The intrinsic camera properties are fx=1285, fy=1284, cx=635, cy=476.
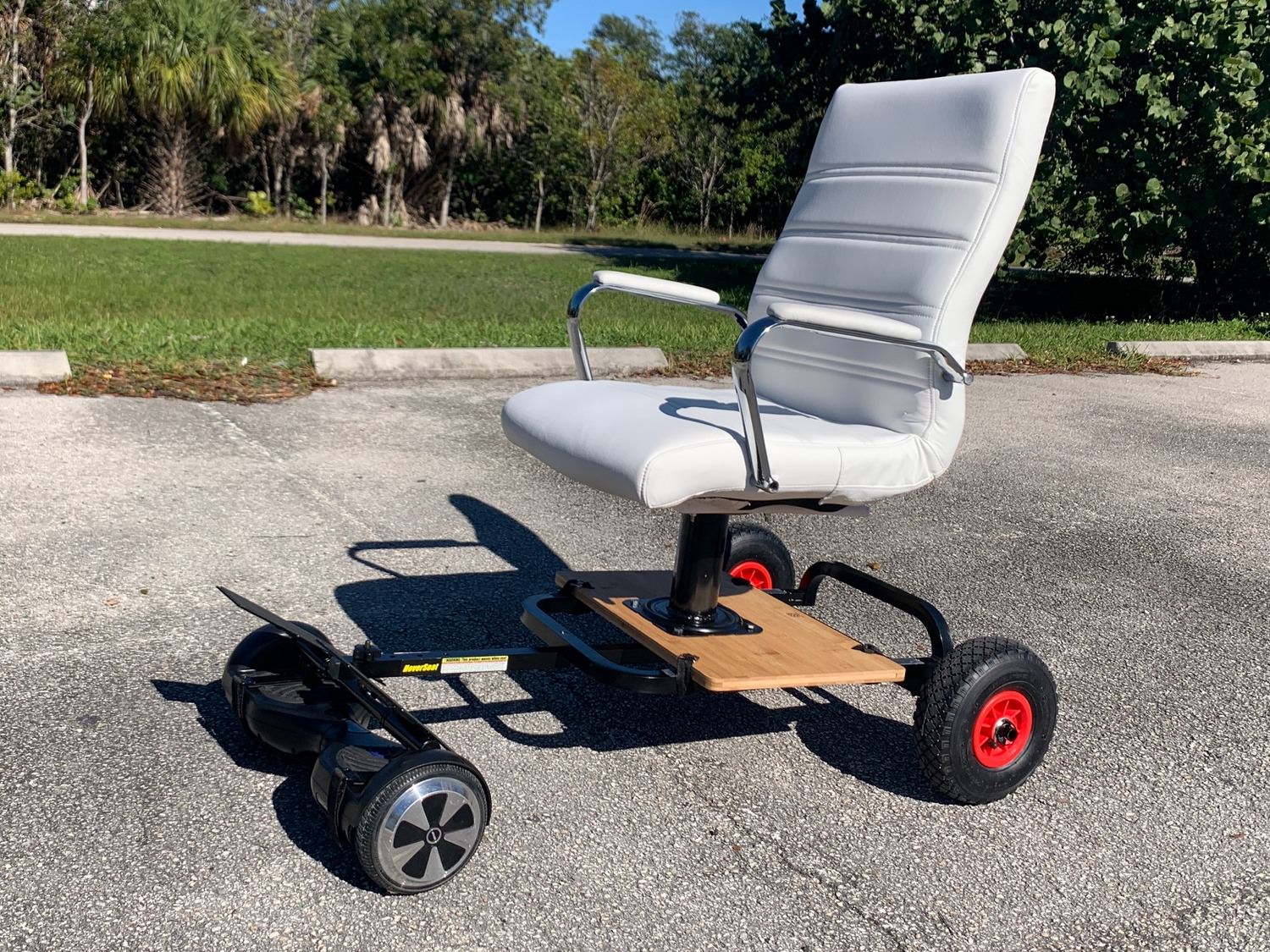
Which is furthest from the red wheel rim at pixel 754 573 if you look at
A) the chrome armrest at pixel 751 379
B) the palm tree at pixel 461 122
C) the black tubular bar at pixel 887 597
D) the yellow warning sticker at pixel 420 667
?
the palm tree at pixel 461 122

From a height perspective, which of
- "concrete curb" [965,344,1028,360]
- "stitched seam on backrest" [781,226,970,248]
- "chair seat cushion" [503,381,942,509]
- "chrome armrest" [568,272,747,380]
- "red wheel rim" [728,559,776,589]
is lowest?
"red wheel rim" [728,559,776,589]

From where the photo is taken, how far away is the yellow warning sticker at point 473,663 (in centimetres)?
262

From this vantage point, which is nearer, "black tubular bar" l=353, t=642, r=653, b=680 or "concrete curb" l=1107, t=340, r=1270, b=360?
"black tubular bar" l=353, t=642, r=653, b=680

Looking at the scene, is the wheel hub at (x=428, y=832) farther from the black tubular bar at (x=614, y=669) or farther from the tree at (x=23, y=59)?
the tree at (x=23, y=59)

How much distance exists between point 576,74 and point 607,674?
94.2 feet

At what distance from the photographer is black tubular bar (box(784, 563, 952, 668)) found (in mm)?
2924

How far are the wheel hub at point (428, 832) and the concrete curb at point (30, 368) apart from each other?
4795 millimetres

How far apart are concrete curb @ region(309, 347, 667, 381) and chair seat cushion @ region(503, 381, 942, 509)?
414 cm

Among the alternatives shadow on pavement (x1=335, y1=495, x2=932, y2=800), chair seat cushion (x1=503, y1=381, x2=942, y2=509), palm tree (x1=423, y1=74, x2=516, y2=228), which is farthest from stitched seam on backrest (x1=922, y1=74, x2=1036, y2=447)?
palm tree (x1=423, y1=74, x2=516, y2=228)

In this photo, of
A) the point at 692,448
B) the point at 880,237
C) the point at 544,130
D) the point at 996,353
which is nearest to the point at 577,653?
the point at 692,448

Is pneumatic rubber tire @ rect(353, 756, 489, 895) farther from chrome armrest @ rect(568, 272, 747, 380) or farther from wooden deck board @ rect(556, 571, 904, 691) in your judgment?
chrome armrest @ rect(568, 272, 747, 380)

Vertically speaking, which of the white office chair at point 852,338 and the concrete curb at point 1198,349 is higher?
the white office chair at point 852,338

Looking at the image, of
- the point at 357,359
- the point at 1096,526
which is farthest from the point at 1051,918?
the point at 357,359

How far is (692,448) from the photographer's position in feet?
8.24
